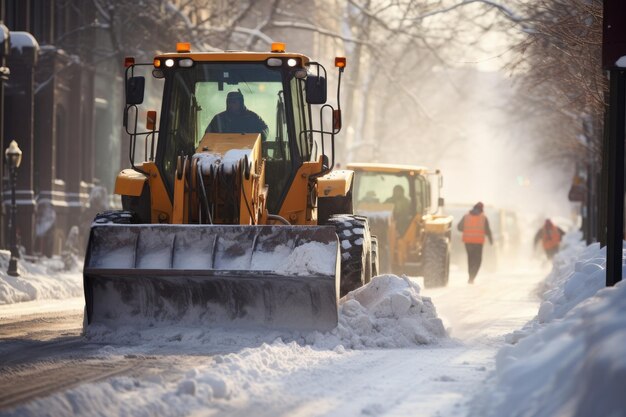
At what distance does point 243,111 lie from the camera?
44.7ft

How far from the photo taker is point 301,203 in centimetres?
1374

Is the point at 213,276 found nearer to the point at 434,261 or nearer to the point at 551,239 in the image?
the point at 434,261

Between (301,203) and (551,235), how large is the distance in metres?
27.9

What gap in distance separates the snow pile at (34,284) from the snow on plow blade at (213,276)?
7.57 meters

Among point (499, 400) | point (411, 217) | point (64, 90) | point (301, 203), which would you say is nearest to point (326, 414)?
point (499, 400)

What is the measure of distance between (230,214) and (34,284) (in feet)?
30.0

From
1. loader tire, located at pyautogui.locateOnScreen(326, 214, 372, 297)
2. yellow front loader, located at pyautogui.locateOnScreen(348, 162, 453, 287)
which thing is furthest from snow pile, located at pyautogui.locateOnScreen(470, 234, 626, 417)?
yellow front loader, located at pyautogui.locateOnScreen(348, 162, 453, 287)

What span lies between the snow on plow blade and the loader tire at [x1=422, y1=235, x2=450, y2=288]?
12.2m

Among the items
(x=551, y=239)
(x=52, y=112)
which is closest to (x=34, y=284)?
(x=52, y=112)

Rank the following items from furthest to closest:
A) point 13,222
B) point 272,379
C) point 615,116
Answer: point 13,222 → point 615,116 → point 272,379

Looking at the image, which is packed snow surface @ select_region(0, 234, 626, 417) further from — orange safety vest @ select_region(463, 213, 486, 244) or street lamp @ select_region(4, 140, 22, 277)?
orange safety vest @ select_region(463, 213, 486, 244)

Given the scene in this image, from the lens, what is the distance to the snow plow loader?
38.7 ft

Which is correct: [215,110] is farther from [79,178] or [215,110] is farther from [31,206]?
[79,178]

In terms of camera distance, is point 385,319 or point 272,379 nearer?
point 272,379
